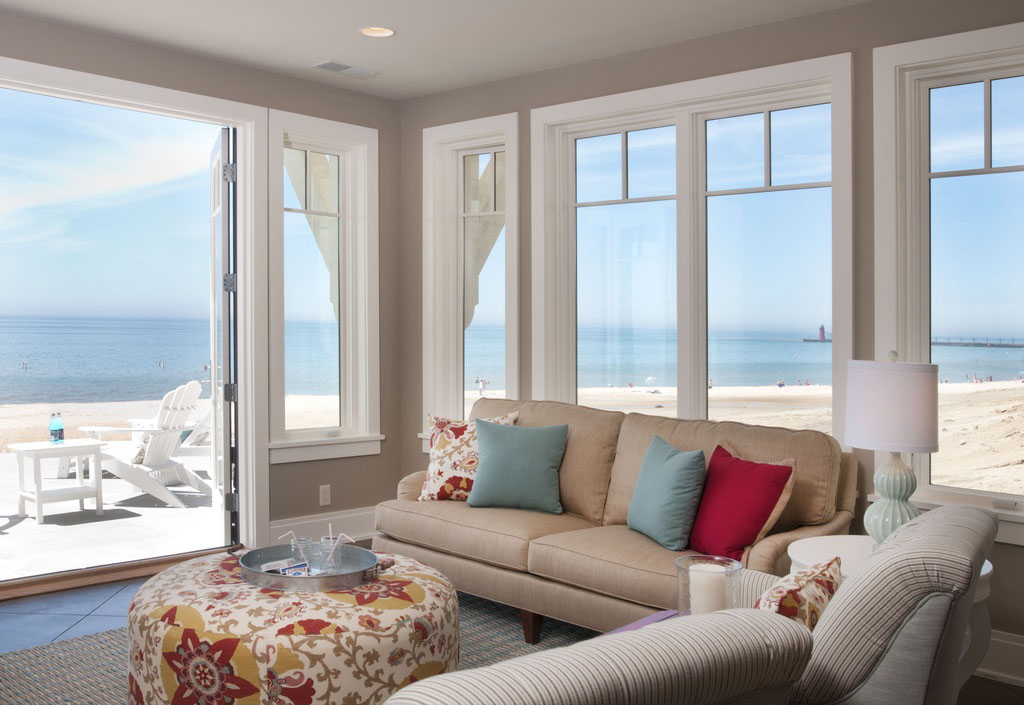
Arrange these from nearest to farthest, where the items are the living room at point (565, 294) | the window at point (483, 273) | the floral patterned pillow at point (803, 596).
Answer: the floral patterned pillow at point (803, 596)
the living room at point (565, 294)
the window at point (483, 273)

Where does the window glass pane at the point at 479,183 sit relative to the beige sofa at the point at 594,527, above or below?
above

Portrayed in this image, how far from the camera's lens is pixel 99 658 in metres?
3.21

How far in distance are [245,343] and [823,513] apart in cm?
317

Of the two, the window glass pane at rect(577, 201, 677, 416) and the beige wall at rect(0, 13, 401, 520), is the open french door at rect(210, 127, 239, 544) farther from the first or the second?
the window glass pane at rect(577, 201, 677, 416)

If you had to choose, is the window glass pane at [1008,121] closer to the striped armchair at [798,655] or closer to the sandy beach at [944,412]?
the sandy beach at [944,412]

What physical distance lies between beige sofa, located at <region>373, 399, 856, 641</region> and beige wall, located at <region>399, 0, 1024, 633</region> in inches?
18.3

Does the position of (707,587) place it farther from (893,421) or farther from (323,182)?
(323,182)

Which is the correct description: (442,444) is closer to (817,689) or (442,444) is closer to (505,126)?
(505,126)

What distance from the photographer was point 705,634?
1.10 metres

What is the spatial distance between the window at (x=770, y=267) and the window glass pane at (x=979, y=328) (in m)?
0.49

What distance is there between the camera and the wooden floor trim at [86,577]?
13.0 ft

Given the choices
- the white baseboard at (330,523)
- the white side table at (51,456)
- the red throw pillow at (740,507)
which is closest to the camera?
the red throw pillow at (740,507)

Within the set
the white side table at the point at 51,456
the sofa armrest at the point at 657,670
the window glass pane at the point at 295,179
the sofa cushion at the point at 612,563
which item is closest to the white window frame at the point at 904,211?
the sofa cushion at the point at 612,563

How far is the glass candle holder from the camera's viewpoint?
162 centimetres
